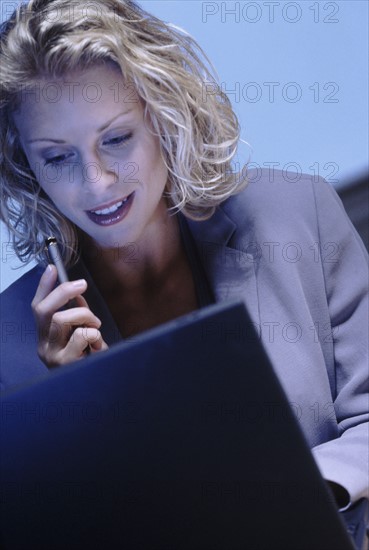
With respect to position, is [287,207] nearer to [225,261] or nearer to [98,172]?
[225,261]

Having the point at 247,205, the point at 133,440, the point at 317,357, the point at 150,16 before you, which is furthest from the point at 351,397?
the point at 150,16

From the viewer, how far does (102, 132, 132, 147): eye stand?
116 cm

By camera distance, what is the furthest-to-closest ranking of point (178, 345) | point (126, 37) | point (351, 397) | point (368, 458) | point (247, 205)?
point (247, 205) < point (126, 37) < point (351, 397) < point (368, 458) < point (178, 345)

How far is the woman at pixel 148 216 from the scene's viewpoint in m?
1.12

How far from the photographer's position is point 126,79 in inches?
46.1

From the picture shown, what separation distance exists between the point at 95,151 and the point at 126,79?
0.41ft

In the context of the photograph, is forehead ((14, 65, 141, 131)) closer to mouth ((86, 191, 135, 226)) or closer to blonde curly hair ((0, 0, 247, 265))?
blonde curly hair ((0, 0, 247, 265))

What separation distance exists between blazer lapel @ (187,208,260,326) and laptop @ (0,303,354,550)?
0.60 metres

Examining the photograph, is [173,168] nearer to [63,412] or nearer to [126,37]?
[126,37]

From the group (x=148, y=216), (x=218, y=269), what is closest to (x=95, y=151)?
(x=148, y=216)

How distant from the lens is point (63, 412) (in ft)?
1.86

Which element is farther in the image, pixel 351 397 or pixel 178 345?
pixel 351 397

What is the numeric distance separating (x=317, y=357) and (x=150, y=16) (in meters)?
0.60

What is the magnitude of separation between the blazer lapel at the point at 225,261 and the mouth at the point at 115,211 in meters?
0.15
